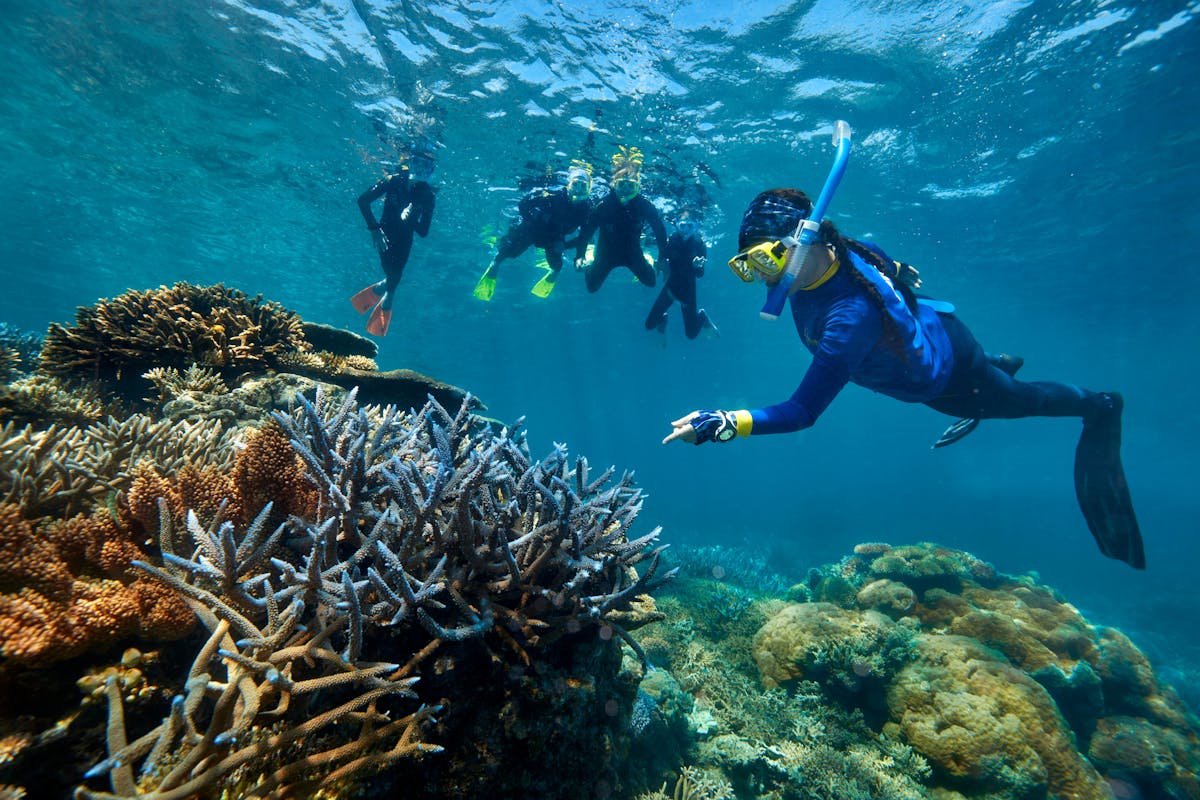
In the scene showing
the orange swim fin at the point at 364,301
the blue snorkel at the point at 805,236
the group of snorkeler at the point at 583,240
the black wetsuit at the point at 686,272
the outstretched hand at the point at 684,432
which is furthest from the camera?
the black wetsuit at the point at 686,272

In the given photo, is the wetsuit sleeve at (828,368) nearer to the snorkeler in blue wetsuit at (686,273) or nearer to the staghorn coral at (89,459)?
the staghorn coral at (89,459)

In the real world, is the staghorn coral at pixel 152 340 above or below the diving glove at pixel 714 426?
above

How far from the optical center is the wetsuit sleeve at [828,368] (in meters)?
3.37

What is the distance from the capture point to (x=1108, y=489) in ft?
18.4

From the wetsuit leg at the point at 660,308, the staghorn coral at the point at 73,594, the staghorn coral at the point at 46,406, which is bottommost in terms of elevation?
the staghorn coral at the point at 73,594

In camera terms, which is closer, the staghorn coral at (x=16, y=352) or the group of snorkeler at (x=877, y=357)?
the group of snorkeler at (x=877, y=357)

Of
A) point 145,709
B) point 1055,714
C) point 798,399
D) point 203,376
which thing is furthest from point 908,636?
point 203,376

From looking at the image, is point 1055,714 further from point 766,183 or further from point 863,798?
point 766,183

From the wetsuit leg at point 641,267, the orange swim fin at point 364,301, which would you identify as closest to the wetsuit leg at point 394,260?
the orange swim fin at point 364,301

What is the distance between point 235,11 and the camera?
1182 centimetres

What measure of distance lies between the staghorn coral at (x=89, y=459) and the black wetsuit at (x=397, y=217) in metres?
6.62

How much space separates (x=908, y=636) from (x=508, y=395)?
7189 centimetres


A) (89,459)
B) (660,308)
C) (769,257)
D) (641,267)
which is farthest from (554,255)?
(89,459)

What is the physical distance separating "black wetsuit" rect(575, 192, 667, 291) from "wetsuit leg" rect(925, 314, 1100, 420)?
7.35 m
